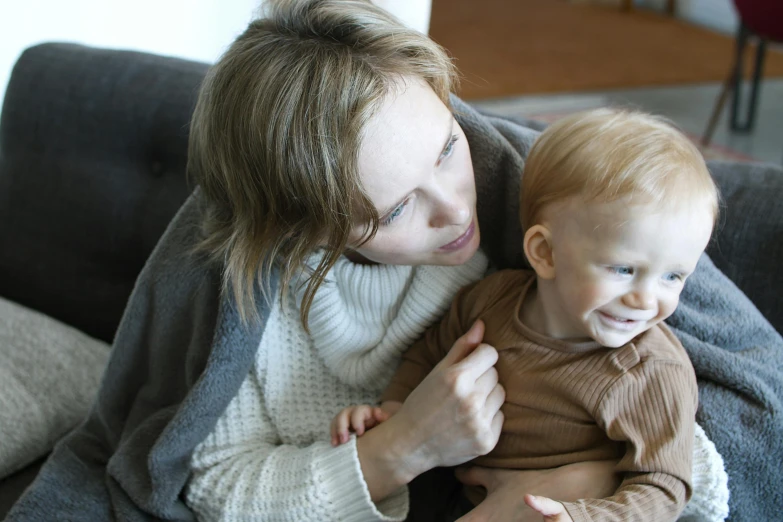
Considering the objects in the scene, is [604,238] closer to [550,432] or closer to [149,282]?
[550,432]

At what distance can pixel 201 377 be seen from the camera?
1.12 m

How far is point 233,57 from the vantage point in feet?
3.20

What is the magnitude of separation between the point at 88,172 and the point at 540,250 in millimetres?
941

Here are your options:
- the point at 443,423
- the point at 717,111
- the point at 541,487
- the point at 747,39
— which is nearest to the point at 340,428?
the point at 443,423

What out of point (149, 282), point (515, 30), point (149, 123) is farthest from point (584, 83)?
point (149, 282)

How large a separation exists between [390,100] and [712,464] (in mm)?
570

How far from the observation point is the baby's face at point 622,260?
2.83 feet

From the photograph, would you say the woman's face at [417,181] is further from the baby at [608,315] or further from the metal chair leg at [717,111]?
the metal chair leg at [717,111]

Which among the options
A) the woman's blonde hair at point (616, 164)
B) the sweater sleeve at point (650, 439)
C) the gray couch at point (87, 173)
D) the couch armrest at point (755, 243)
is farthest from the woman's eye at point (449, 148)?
the gray couch at point (87, 173)

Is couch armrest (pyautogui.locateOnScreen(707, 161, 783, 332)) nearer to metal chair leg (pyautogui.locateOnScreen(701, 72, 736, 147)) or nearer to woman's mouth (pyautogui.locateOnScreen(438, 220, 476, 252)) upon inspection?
woman's mouth (pyautogui.locateOnScreen(438, 220, 476, 252))

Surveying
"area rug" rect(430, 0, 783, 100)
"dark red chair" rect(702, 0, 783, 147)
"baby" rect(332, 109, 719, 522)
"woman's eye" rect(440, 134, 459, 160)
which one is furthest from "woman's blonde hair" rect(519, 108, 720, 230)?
"area rug" rect(430, 0, 783, 100)

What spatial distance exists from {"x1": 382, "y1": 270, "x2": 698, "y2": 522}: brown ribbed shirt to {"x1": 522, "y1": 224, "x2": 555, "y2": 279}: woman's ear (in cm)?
8

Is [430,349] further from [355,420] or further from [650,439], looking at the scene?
[650,439]

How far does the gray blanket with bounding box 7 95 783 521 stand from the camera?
3.24 feet
